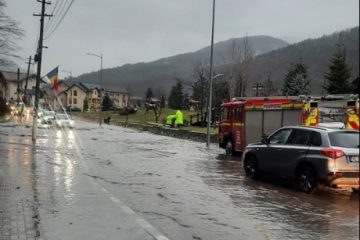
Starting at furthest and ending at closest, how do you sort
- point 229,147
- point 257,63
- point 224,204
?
point 229,147 → point 257,63 → point 224,204

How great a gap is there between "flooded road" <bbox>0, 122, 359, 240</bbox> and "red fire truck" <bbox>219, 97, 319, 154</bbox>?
71.2 inches

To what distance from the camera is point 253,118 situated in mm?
20156

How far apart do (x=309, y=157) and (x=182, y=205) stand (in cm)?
284

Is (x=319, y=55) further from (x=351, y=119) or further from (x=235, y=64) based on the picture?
(x=235, y=64)

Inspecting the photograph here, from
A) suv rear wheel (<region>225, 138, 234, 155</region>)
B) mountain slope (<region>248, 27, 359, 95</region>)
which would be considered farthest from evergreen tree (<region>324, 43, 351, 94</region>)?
suv rear wheel (<region>225, 138, 234, 155</region>)

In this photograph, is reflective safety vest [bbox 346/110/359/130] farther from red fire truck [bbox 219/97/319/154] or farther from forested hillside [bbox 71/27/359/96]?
red fire truck [bbox 219/97/319/154]

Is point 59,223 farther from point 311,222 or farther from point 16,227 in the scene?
point 311,222

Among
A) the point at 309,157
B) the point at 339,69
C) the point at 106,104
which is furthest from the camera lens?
the point at 106,104

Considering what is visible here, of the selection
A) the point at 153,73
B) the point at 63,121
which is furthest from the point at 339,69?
the point at 153,73

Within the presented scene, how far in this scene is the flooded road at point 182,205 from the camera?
25.8ft

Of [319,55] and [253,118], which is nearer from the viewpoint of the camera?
[319,55]

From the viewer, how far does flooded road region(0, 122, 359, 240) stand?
25.8 ft

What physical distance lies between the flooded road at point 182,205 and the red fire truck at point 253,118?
1809 millimetres

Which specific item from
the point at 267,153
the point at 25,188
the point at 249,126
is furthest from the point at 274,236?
the point at 249,126
